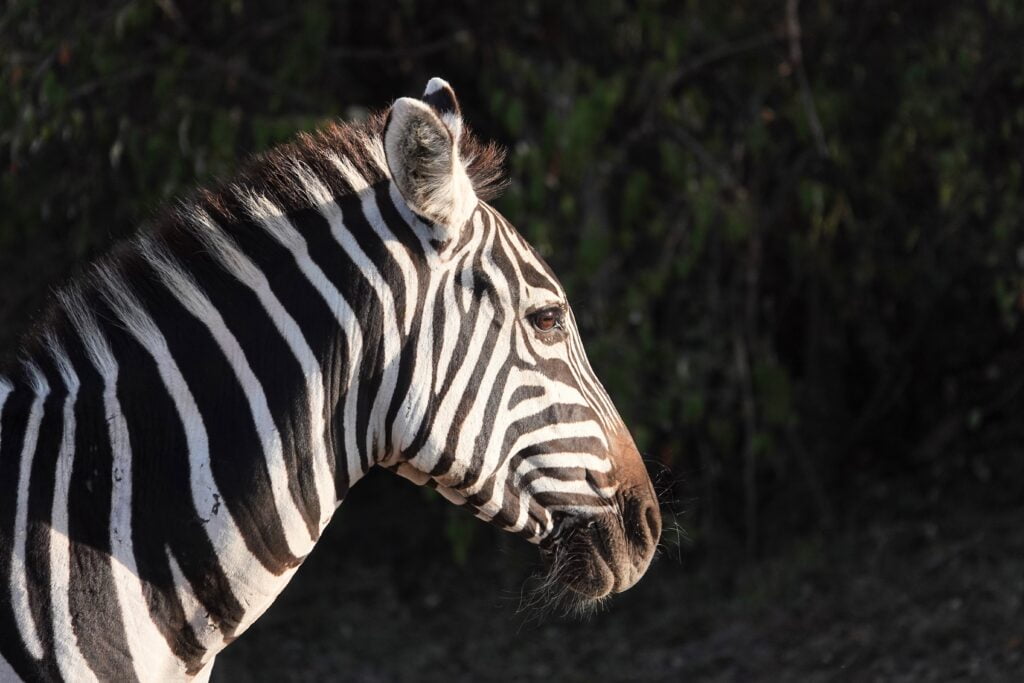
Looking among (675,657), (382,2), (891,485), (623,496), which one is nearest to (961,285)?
(891,485)

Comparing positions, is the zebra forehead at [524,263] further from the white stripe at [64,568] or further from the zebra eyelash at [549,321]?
the white stripe at [64,568]

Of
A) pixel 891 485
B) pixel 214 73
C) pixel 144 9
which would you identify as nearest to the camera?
pixel 144 9

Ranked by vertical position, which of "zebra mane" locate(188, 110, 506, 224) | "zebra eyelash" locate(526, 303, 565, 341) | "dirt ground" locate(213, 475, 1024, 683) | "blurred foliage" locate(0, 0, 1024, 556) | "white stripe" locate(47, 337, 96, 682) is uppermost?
"zebra mane" locate(188, 110, 506, 224)

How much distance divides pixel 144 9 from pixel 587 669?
15.1ft

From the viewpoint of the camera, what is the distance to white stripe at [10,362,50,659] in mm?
2246

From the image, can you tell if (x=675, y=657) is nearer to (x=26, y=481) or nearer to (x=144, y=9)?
(x=144, y=9)

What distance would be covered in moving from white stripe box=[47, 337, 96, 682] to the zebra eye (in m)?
1.01

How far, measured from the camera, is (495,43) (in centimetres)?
716

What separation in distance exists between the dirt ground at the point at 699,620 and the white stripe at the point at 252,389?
166 inches

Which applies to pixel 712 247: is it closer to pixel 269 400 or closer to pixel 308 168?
pixel 308 168

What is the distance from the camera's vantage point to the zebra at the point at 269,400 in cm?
231

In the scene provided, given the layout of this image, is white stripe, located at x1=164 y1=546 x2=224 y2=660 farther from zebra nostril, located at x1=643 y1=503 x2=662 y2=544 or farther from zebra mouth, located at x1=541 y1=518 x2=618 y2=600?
zebra nostril, located at x1=643 y1=503 x2=662 y2=544

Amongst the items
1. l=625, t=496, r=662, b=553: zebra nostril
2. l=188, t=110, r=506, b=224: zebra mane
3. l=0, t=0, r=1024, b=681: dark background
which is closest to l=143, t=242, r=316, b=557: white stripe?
l=188, t=110, r=506, b=224: zebra mane

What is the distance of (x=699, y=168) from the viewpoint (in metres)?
7.01
